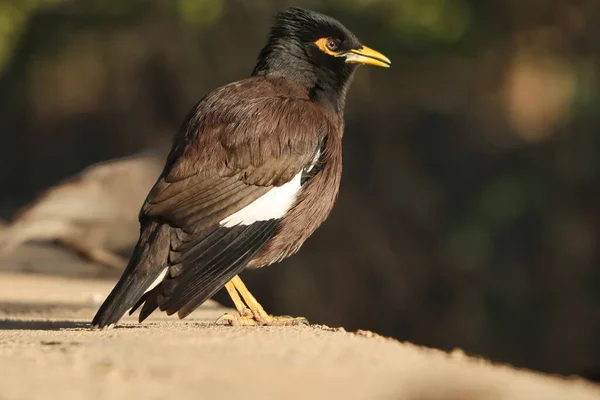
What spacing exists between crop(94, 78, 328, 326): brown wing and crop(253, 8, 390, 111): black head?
0.40 metres

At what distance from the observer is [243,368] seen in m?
4.02

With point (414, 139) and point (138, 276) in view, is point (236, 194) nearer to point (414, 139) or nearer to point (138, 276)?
point (138, 276)

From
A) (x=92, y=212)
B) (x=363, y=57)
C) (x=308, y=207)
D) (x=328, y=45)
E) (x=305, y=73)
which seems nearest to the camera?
(x=308, y=207)

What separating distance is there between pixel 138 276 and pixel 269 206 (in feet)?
2.47

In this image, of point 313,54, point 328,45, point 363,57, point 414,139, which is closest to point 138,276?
point 313,54

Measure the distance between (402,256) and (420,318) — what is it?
2.64ft

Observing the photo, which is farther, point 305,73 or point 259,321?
point 305,73

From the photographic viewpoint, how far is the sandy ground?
3631 millimetres

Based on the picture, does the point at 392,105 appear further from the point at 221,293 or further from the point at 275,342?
the point at 275,342

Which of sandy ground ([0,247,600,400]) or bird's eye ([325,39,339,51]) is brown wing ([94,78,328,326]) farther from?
bird's eye ([325,39,339,51])

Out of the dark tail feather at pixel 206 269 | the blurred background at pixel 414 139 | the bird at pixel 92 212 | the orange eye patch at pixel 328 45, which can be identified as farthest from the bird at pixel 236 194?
the blurred background at pixel 414 139

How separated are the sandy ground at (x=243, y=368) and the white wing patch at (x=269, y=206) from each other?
523 millimetres

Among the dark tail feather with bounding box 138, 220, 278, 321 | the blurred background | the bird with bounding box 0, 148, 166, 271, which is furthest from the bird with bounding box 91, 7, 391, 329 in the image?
the blurred background

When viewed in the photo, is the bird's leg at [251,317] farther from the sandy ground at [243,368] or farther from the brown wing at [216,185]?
the brown wing at [216,185]
